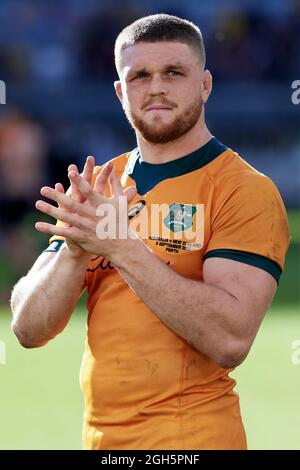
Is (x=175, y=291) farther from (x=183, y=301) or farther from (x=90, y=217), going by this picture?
(x=90, y=217)

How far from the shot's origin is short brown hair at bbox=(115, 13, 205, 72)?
12.4ft

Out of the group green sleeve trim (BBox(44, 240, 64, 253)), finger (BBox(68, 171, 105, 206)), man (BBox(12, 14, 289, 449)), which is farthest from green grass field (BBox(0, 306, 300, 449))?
finger (BBox(68, 171, 105, 206))

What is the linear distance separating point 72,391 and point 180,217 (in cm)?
571

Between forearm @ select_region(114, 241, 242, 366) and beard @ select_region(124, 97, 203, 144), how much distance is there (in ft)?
1.62

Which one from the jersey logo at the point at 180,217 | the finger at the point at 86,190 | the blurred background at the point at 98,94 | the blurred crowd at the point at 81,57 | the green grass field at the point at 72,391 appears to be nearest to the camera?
the finger at the point at 86,190

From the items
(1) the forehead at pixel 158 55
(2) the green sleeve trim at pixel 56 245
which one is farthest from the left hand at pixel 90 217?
(1) the forehead at pixel 158 55

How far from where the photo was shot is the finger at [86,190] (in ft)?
10.9

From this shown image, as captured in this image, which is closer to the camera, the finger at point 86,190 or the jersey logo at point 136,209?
the finger at point 86,190

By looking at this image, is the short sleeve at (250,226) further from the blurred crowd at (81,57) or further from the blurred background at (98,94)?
the blurred crowd at (81,57)

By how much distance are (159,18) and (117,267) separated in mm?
983

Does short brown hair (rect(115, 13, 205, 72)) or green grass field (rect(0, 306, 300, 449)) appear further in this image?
green grass field (rect(0, 306, 300, 449))

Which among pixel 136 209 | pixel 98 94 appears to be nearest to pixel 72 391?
pixel 136 209

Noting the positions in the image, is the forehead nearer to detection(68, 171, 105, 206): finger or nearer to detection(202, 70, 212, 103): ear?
detection(202, 70, 212, 103): ear

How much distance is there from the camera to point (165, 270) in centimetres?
335
